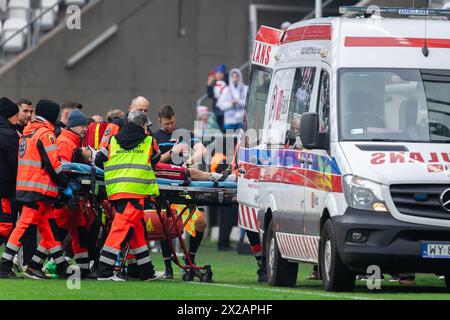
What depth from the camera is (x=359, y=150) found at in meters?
15.1

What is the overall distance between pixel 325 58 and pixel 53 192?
3.73 meters

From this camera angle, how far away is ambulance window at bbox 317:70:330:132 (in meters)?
15.7

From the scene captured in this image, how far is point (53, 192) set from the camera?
1759 cm

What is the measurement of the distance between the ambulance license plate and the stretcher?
12.9ft

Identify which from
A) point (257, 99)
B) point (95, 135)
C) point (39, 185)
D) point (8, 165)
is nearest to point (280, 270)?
point (39, 185)

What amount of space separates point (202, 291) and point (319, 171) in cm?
175

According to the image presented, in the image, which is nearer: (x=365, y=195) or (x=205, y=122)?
(x=365, y=195)

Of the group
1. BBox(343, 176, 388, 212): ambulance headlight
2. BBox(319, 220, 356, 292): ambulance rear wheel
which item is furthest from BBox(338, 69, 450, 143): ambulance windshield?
BBox(319, 220, 356, 292): ambulance rear wheel

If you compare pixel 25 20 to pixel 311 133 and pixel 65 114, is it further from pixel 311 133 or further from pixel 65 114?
pixel 311 133

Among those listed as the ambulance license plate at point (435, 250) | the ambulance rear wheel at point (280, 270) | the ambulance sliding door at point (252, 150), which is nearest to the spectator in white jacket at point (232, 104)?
the ambulance sliding door at point (252, 150)

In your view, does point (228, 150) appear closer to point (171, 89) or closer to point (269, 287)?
point (171, 89)

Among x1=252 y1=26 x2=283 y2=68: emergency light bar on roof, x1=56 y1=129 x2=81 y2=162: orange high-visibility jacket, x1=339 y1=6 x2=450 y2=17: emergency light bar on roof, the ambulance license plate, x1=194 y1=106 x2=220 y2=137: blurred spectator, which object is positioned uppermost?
x1=339 y1=6 x2=450 y2=17: emergency light bar on roof

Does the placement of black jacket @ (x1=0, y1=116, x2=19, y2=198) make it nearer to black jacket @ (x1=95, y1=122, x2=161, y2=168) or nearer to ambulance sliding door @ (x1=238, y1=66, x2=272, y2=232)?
black jacket @ (x1=95, y1=122, x2=161, y2=168)

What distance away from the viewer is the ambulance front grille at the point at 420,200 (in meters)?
14.8
